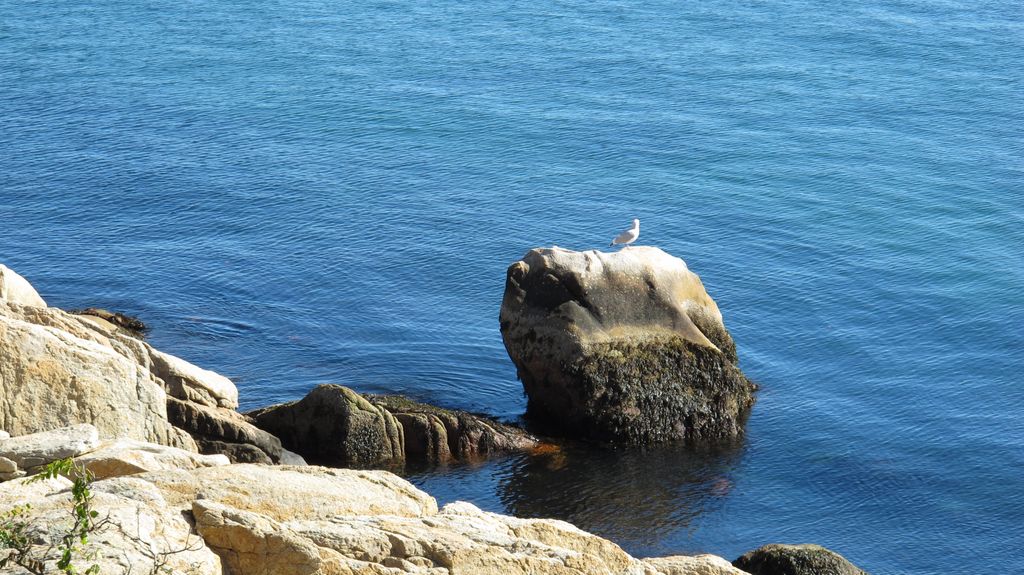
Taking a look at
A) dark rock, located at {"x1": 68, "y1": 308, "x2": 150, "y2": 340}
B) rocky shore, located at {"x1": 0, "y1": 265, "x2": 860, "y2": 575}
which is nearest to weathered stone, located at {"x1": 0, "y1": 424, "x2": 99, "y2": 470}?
rocky shore, located at {"x1": 0, "y1": 265, "x2": 860, "y2": 575}

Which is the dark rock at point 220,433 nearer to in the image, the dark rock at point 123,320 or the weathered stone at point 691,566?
the weathered stone at point 691,566

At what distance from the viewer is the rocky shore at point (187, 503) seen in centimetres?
1339

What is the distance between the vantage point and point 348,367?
133 feet

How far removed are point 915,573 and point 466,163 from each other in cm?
4119

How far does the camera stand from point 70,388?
2238 centimetres

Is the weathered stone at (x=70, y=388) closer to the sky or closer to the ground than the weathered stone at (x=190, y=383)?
closer to the sky

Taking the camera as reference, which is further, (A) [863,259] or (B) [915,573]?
(A) [863,259]

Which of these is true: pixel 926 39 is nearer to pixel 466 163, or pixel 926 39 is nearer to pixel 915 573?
pixel 466 163

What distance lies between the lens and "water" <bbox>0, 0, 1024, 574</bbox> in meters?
34.3

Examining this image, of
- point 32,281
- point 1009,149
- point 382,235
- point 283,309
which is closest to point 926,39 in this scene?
point 1009,149

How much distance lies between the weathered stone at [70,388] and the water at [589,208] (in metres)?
9.33

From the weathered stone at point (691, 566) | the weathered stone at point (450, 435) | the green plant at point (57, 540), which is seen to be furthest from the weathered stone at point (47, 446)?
the weathered stone at point (450, 435)

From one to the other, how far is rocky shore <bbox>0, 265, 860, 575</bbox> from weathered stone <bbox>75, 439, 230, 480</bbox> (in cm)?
3

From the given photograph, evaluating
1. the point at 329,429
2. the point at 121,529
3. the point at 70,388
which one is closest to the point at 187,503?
the point at 121,529
